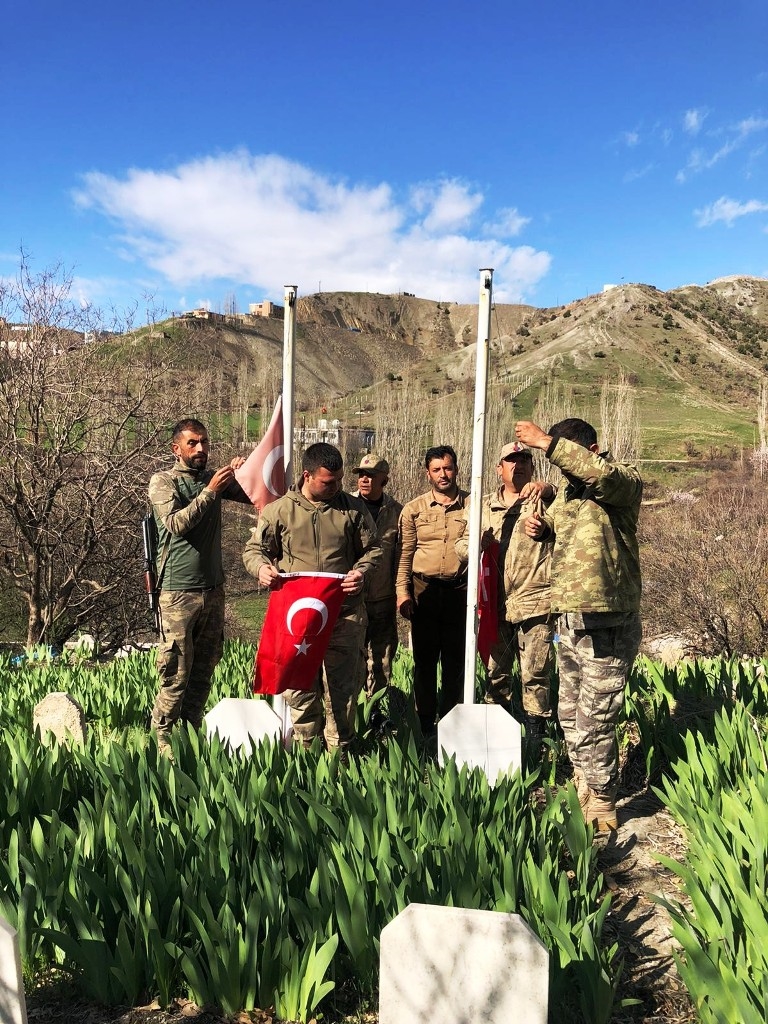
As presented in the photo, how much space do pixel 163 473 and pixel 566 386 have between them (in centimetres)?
5469

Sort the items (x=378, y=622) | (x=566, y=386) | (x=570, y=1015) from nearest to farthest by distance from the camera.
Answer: (x=570, y=1015) < (x=378, y=622) < (x=566, y=386)

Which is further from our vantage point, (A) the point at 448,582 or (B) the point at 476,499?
(A) the point at 448,582

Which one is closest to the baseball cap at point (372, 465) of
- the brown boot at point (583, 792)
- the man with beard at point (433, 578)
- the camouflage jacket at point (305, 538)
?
the man with beard at point (433, 578)

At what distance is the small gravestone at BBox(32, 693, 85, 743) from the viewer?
4.25 metres

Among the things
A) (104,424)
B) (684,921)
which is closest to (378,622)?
(684,921)

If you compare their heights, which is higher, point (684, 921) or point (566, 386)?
point (566, 386)

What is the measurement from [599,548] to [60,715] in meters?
3.16

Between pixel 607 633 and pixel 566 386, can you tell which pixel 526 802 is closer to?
pixel 607 633

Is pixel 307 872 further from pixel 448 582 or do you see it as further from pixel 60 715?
pixel 60 715

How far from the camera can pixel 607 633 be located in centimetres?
338

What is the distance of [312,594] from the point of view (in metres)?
3.72

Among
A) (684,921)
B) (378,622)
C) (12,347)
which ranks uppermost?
(12,347)

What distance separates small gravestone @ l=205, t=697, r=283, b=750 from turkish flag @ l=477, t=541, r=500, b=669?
1.27 meters

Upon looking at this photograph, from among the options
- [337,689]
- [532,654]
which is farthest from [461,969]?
[532,654]
